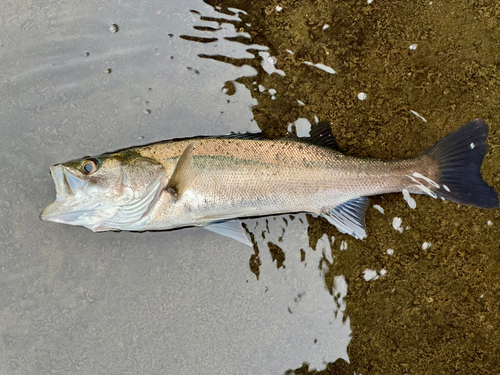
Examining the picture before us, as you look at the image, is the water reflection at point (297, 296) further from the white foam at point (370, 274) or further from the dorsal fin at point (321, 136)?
the dorsal fin at point (321, 136)

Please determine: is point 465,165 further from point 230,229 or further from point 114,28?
point 114,28

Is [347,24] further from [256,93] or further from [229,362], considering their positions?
[229,362]

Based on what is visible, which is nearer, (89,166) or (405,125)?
(89,166)

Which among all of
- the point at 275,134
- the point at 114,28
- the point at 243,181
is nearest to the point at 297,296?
the point at 243,181

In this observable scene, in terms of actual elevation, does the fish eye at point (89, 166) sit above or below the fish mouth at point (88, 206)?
above

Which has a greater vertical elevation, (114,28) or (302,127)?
(114,28)

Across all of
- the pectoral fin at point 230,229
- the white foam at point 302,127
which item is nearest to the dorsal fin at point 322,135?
→ the white foam at point 302,127

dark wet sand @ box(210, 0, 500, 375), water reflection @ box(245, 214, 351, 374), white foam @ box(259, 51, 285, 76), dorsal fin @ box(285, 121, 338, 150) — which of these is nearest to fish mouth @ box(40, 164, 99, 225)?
water reflection @ box(245, 214, 351, 374)

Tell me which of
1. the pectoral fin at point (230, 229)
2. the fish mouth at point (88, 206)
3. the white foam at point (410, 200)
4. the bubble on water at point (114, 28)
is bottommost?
the pectoral fin at point (230, 229)
